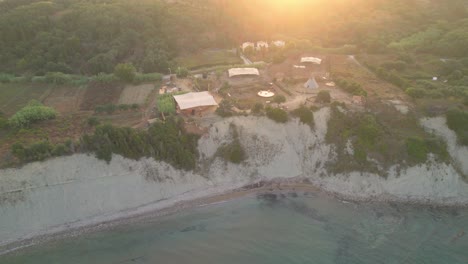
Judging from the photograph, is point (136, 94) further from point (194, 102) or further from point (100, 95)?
point (194, 102)

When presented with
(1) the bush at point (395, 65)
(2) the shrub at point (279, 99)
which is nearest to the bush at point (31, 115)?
(2) the shrub at point (279, 99)

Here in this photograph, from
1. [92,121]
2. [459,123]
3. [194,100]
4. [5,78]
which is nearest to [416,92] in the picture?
[459,123]

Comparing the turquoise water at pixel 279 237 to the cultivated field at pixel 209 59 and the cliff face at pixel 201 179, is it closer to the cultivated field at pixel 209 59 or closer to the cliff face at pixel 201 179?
the cliff face at pixel 201 179

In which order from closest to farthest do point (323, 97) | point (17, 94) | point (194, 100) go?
point (194, 100) < point (323, 97) < point (17, 94)

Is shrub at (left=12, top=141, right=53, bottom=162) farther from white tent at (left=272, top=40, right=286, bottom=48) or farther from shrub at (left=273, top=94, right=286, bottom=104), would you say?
white tent at (left=272, top=40, right=286, bottom=48)

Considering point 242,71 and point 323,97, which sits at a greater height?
point 242,71

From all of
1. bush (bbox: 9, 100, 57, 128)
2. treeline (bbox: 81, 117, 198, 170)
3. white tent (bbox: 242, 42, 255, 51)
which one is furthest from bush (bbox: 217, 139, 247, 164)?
white tent (bbox: 242, 42, 255, 51)

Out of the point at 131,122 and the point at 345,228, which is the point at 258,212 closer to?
the point at 345,228
